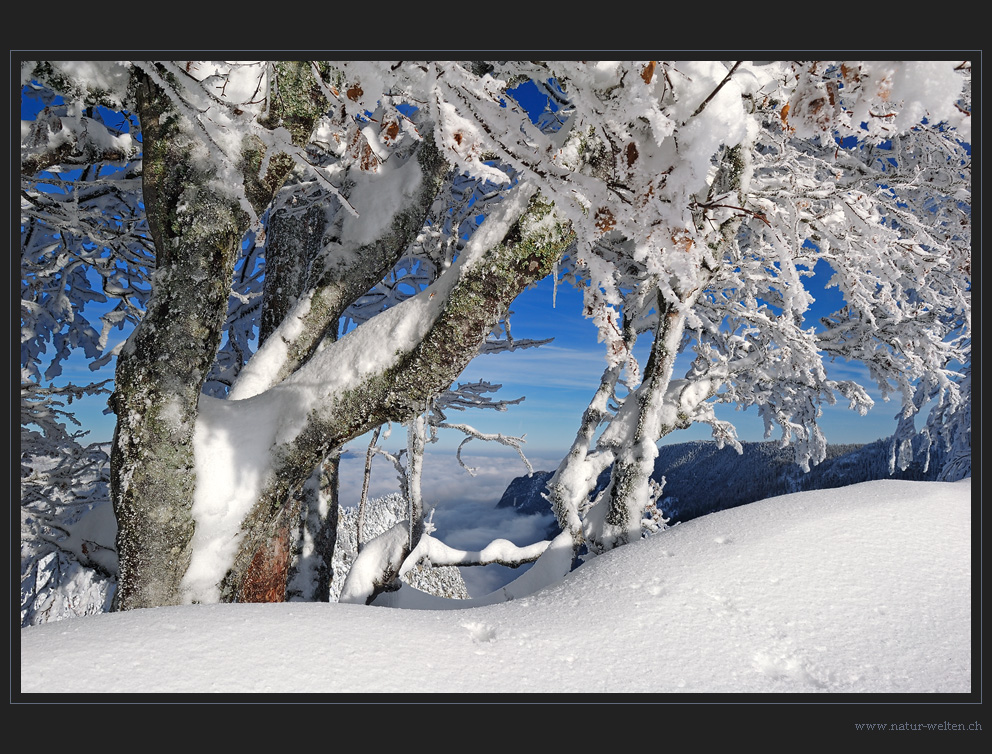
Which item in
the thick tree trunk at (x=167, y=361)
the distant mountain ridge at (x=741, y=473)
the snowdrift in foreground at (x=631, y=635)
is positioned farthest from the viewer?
the distant mountain ridge at (x=741, y=473)

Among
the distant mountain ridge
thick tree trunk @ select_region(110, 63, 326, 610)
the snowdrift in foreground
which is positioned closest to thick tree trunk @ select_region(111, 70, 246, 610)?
thick tree trunk @ select_region(110, 63, 326, 610)

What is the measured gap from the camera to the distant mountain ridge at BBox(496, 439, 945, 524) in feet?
46.8

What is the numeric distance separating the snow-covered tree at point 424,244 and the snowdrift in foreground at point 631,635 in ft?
3.07

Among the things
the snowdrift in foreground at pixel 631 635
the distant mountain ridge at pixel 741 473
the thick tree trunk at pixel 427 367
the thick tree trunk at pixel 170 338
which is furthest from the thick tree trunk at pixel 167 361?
the distant mountain ridge at pixel 741 473

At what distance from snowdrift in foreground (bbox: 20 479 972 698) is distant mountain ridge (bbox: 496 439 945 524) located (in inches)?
466

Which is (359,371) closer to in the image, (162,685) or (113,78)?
(162,685)

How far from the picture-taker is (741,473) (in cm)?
1695

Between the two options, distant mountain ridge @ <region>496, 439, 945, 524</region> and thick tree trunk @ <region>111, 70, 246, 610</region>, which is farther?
distant mountain ridge @ <region>496, 439, 945, 524</region>

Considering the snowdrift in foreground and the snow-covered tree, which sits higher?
the snow-covered tree

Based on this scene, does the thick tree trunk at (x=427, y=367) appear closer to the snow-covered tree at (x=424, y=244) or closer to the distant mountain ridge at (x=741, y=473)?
the snow-covered tree at (x=424, y=244)

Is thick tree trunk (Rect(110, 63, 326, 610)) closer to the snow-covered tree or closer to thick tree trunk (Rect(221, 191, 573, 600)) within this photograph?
the snow-covered tree

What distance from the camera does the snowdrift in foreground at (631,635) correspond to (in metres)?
1.53

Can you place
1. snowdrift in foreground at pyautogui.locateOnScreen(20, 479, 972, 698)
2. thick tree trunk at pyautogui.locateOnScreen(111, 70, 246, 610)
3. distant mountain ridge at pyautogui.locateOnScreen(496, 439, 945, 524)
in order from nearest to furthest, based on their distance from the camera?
snowdrift in foreground at pyautogui.locateOnScreen(20, 479, 972, 698) → thick tree trunk at pyautogui.locateOnScreen(111, 70, 246, 610) → distant mountain ridge at pyautogui.locateOnScreen(496, 439, 945, 524)

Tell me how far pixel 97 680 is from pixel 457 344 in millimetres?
Result: 1798
